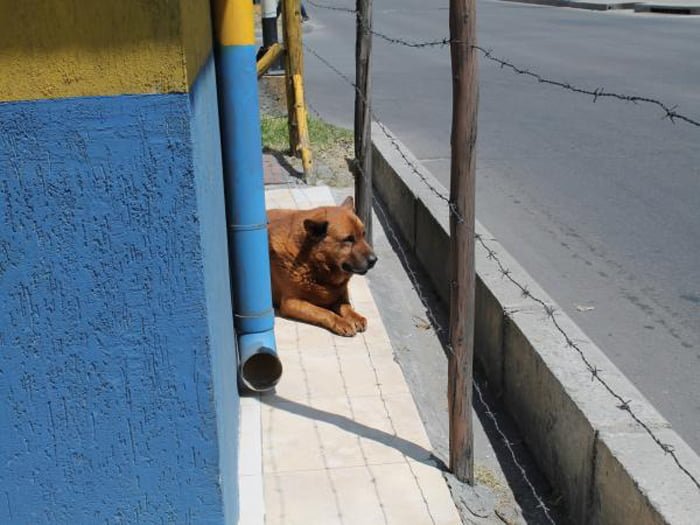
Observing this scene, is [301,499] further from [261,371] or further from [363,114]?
[363,114]

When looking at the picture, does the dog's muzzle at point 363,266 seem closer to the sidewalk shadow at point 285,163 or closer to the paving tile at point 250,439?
the paving tile at point 250,439

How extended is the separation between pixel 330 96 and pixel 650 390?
9.91 meters

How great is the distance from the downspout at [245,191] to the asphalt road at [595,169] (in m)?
2.12

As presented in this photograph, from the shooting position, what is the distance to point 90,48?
259cm

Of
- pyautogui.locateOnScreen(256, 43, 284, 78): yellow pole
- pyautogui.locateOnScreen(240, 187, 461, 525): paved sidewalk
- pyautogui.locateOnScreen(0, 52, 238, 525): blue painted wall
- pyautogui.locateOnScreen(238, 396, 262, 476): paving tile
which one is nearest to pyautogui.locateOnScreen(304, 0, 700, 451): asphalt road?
pyautogui.locateOnScreen(240, 187, 461, 525): paved sidewalk

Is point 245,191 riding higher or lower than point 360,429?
higher

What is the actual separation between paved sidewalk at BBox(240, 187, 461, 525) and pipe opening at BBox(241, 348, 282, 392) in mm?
82

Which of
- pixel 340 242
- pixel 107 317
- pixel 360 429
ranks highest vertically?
pixel 107 317

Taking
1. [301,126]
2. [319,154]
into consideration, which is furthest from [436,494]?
[319,154]

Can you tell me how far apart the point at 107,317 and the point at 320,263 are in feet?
9.22

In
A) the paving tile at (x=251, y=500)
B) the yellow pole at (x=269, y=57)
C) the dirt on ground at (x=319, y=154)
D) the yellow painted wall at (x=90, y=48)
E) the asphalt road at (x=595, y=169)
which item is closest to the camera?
the yellow painted wall at (x=90, y=48)

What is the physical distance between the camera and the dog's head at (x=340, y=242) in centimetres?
545

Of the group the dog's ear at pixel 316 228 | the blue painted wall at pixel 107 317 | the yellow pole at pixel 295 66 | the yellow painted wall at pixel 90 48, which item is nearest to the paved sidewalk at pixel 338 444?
the dog's ear at pixel 316 228

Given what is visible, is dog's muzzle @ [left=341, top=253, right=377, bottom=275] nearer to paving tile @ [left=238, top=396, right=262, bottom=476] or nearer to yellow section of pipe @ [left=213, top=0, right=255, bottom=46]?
paving tile @ [left=238, top=396, right=262, bottom=476]
